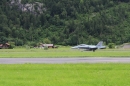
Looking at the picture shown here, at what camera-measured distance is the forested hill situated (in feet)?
501

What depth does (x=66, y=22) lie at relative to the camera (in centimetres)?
17500

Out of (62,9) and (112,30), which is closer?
(112,30)

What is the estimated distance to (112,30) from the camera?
159 m

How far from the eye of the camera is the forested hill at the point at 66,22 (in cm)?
15262

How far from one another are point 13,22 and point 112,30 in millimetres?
48691
